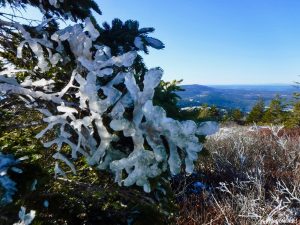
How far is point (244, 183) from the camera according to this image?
580 cm

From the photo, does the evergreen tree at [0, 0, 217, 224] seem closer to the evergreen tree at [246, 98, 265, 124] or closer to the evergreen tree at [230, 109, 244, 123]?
the evergreen tree at [246, 98, 265, 124]

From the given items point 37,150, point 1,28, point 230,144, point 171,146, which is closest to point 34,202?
point 37,150

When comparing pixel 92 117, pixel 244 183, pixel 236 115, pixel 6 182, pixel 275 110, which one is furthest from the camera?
pixel 236 115

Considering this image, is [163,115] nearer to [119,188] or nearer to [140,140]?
[140,140]

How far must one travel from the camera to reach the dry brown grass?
4805 millimetres

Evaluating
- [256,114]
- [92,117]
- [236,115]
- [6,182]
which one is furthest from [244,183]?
[236,115]

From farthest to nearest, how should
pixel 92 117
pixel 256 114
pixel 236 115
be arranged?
1. pixel 236 115
2. pixel 256 114
3. pixel 92 117

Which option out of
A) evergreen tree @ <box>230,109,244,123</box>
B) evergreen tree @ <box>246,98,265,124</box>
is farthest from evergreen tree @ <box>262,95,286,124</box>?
evergreen tree @ <box>230,109,244,123</box>

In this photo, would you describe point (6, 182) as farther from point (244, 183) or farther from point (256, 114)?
point (256, 114)

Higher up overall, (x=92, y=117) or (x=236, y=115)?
(x=92, y=117)

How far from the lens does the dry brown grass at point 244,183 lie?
4.80 meters

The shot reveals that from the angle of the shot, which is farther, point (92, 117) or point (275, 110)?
point (275, 110)

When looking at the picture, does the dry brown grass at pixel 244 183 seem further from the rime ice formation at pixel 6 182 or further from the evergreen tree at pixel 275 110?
the evergreen tree at pixel 275 110

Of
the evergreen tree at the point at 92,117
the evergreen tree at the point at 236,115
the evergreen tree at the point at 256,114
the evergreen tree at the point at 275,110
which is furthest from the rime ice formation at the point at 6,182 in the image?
the evergreen tree at the point at 236,115
